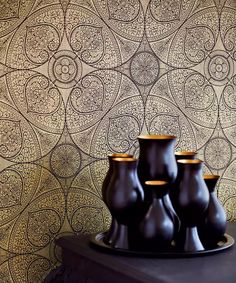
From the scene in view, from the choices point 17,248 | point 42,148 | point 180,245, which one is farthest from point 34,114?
point 180,245

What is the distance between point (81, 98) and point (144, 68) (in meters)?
0.22

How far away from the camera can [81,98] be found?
151 centimetres

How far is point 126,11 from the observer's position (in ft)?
5.08

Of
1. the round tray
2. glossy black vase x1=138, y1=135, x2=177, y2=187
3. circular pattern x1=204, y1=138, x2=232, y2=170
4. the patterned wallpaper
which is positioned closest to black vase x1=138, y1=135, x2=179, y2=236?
glossy black vase x1=138, y1=135, x2=177, y2=187

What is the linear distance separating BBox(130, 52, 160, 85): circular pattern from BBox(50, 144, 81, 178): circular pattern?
279 millimetres

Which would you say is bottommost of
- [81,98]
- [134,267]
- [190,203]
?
[134,267]

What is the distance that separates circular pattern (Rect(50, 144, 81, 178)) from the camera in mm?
1491

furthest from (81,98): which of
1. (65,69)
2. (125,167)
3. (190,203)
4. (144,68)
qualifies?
(190,203)

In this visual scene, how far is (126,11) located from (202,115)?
40 centimetres

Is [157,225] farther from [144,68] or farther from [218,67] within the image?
[218,67]

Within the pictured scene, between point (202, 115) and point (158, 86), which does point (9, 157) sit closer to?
point (158, 86)

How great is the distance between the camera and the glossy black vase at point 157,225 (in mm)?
1218

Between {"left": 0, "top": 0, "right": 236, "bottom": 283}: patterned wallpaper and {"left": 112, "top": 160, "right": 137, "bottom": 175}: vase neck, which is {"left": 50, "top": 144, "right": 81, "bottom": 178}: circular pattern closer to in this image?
{"left": 0, "top": 0, "right": 236, "bottom": 283}: patterned wallpaper

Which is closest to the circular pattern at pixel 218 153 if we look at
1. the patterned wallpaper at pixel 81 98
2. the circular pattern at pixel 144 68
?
the patterned wallpaper at pixel 81 98
